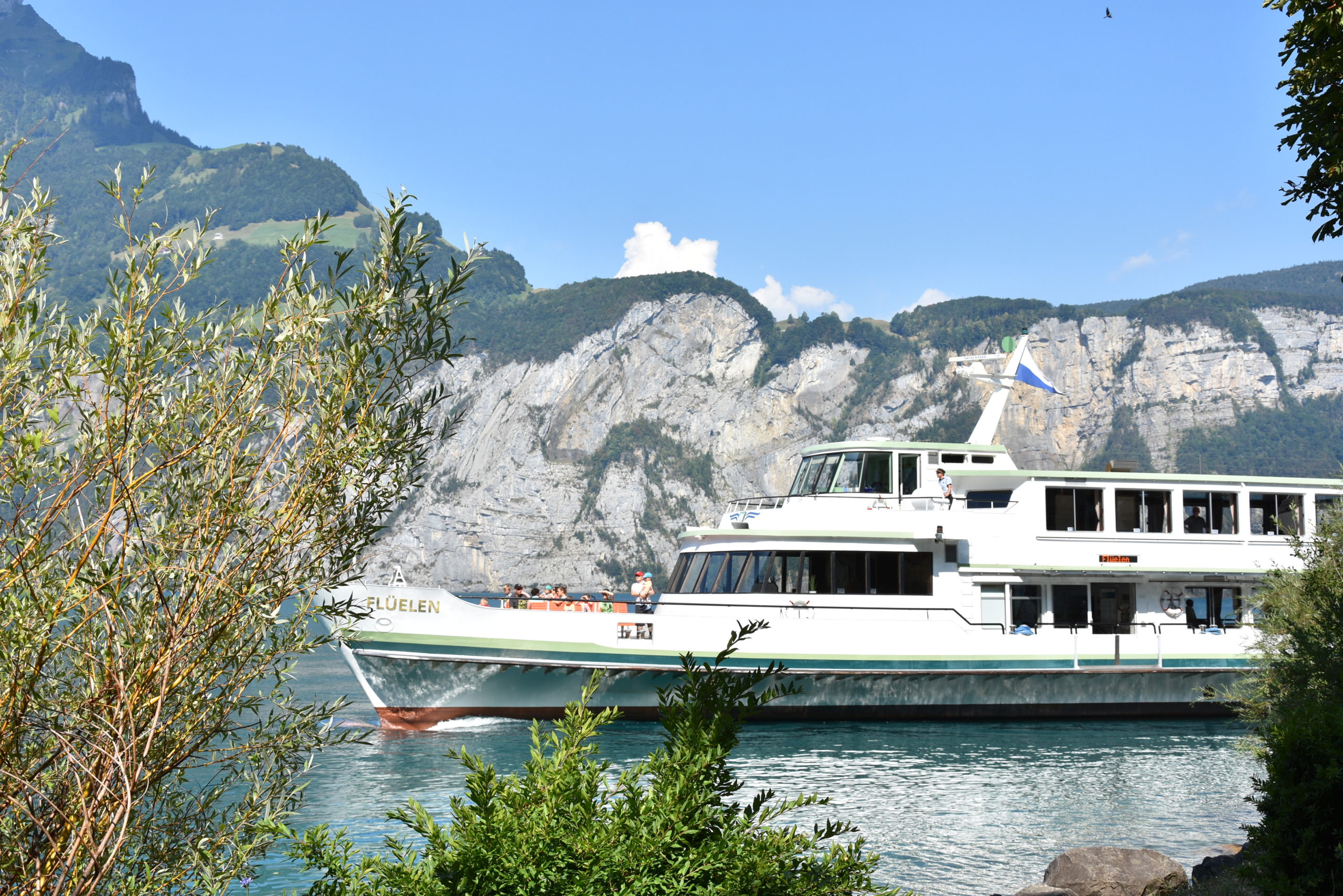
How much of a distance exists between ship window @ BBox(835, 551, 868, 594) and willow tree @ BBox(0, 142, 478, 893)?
1578 centimetres

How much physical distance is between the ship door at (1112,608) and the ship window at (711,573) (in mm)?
8400

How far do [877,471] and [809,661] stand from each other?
4416 millimetres

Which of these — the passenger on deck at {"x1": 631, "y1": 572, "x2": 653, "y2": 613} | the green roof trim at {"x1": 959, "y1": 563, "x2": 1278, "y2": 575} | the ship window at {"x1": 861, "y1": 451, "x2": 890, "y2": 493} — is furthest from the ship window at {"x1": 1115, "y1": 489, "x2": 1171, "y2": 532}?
the passenger on deck at {"x1": 631, "y1": 572, "x2": 653, "y2": 613}

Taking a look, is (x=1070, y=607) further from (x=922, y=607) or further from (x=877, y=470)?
(x=877, y=470)

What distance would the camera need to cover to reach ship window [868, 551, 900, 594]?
20.7m

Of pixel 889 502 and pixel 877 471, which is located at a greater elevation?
pixel 877 471

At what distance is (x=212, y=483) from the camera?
504 centimetres

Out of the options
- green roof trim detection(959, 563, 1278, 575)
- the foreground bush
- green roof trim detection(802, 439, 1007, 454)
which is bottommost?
the foreground bush

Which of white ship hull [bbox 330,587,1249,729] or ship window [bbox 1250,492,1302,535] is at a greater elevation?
ship window [bbox 1250,492,1302,535]

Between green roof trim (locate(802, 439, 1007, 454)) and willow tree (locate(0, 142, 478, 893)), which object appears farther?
green roof trim (locate(802, 439, 1007, 454))

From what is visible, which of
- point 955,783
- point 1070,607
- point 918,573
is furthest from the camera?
point 1070,607

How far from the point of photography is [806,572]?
800 inches

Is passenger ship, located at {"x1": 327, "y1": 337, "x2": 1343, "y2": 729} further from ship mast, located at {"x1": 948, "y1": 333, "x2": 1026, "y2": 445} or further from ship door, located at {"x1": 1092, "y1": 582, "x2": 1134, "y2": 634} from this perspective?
ship mast, located at {"x1": 948, "y1": 333, "x2": 1026, "y2": 445}

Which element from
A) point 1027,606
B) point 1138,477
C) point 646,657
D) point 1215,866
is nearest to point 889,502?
point 1027,606
